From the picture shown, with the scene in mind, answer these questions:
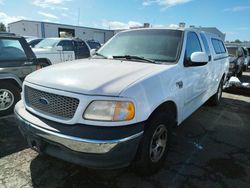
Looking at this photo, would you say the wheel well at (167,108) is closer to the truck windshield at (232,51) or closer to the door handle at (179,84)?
the door handle at (179,84)

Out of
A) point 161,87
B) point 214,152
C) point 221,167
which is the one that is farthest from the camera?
point 214,152

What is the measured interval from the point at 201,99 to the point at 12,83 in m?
3.90

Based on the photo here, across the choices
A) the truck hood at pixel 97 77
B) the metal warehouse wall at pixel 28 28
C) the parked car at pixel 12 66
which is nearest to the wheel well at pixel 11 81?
the parked car at pixel 12 66

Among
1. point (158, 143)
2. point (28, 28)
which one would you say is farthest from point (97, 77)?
point (28, 28)

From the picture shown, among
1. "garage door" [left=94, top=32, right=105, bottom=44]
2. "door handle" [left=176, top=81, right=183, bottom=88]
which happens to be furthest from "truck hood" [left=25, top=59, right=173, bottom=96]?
"garage door" [left=94, top=32, right=105, bottom=44]

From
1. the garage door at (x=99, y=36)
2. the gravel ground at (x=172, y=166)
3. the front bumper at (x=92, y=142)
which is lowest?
the gravel ground at (x=172, y=166)

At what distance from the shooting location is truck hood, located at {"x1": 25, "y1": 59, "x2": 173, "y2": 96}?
2157mm

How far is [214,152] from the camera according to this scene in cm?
346

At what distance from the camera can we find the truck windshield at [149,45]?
10.6ft

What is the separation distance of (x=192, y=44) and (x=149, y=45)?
2.65 feet

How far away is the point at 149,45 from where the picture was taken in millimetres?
3424

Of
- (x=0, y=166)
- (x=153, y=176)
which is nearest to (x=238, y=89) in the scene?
(x=153, y=176)

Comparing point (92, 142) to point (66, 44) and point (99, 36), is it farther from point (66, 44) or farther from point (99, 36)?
point (99, 36)

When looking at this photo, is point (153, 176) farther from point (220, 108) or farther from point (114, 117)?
point (220, 108)
